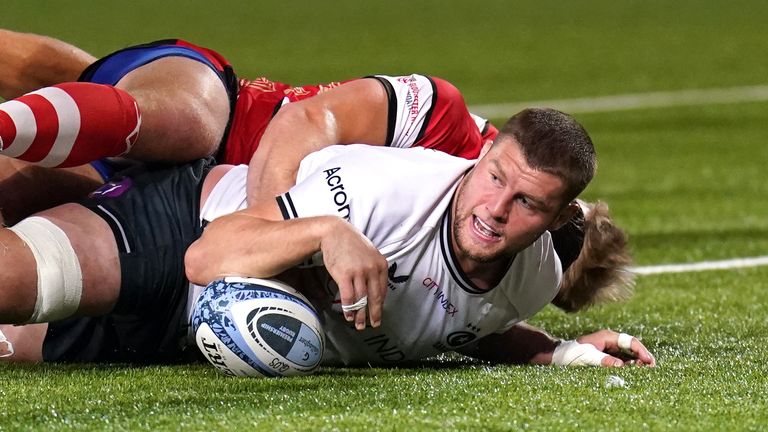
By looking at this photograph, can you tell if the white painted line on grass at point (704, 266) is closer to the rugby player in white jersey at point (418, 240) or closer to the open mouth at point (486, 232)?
the rugby player in white jersey at point (418, 240)

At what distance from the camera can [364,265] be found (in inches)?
168

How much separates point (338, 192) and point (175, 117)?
92 centimetres

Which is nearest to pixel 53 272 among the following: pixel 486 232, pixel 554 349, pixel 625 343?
pixel 486 232

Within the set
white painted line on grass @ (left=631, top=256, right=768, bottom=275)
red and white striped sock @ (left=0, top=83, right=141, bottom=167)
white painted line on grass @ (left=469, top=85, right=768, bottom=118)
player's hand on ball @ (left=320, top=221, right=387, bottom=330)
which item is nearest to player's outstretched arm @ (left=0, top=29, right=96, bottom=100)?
red and white striped sock @ (left=0, top=83, right=141, bottom=167)

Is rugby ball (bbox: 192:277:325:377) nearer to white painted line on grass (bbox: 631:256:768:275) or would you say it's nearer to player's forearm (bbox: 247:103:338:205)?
player's forearm (bbox: 247:103:338:205)

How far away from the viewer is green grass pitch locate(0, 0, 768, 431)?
3979 millimetres

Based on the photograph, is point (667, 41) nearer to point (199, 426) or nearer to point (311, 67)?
point (311, 67)

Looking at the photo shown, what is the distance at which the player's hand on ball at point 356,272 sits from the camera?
425 centimetres

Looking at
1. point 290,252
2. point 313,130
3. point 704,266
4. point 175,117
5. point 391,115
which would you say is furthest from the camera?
point 704,266

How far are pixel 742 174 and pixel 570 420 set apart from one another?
7.09 meters

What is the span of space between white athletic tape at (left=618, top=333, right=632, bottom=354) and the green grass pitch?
0.45 ft

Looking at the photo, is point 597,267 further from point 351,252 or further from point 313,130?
point 351,252

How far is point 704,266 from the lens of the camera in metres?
7.37

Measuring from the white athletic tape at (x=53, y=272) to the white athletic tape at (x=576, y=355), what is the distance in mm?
1638
